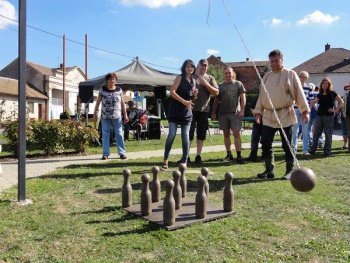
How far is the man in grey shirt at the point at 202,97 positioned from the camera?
738cm

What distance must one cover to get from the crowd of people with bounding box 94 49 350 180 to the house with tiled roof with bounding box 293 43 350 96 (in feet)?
104

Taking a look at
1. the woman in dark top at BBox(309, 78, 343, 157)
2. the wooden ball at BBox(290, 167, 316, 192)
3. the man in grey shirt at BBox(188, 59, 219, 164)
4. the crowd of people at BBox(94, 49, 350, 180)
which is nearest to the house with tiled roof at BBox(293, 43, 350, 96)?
the woman in dark top at BBox(309, 78, 343, 157)

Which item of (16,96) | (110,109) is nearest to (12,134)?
(110,109)

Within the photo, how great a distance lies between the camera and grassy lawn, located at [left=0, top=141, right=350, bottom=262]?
3.05 meters

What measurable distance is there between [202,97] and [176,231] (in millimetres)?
4427

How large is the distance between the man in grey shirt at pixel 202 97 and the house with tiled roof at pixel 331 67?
33377mm

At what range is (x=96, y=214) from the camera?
13.4ft

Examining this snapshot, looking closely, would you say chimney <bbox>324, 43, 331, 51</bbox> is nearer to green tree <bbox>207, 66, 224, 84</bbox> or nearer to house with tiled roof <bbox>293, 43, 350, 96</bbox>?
house with tiled roof <bbox>293, 43, 350, 96</bbox>

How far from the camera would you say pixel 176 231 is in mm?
3557

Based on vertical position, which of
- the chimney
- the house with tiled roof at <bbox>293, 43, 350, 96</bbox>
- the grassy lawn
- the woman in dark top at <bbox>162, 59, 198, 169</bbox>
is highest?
the chimney

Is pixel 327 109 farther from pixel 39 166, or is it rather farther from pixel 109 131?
pixel 39 166

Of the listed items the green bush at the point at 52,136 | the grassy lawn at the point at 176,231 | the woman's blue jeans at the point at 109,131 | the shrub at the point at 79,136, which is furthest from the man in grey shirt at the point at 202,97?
the green bush at the point at 52,136

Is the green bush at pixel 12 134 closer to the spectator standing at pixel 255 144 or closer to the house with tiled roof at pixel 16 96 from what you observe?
the spectator standing at pixel 255 144

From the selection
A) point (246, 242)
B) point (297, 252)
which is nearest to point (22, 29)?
point (246, 242)
